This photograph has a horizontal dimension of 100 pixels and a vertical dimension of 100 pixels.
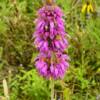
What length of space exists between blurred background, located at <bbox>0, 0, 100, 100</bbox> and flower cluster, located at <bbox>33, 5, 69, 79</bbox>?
26.1 inches

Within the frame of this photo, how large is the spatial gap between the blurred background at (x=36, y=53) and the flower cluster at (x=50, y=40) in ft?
2.18

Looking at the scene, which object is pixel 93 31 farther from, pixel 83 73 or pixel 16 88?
pixel 16 88

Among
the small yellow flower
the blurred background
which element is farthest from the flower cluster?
the small yellow flower

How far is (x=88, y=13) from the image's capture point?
371 cm

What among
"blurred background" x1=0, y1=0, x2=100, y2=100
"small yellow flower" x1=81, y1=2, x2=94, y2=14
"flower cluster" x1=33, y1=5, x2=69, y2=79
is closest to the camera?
"flower cluster" x1=33, y1=5, x2=69, y2=79

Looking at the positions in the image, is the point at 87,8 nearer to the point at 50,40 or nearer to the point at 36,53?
the point at 36,53

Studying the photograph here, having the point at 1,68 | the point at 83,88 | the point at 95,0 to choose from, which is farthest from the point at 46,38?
the point at 95,0

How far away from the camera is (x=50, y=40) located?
2061 millimetres

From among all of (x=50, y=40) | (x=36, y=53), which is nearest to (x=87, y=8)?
(x=36, y=53)

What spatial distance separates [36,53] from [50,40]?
1431mm

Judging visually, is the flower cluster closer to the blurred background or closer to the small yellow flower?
the blurred background

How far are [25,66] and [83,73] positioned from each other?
2.01ft

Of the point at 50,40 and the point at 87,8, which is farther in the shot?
the point at 87,8

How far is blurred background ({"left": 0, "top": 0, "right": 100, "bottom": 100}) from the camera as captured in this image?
10.2ft
